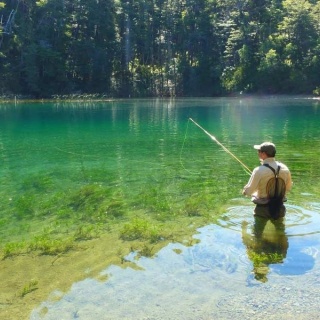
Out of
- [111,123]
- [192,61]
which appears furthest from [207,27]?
[111,123]

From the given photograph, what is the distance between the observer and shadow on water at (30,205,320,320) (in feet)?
18.5

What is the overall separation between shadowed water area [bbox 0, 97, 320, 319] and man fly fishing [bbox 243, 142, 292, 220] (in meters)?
0.37

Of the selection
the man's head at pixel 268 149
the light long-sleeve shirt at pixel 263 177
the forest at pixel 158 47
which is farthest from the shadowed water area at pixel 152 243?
the forest at pixel 158 47

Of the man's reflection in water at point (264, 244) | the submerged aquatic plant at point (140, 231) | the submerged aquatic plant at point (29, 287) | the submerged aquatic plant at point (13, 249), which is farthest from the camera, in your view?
the submerged aquatic plant at point (140, 231)

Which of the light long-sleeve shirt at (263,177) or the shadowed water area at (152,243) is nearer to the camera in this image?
the shadowed water area at (152,243)

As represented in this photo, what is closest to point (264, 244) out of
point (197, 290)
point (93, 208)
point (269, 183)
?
point (269, 183)

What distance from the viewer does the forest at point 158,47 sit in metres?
72.5

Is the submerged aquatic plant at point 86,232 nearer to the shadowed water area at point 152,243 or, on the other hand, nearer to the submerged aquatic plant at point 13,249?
the shadowed water area at point 152,243

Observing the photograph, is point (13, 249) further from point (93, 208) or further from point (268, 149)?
point (268, 149)

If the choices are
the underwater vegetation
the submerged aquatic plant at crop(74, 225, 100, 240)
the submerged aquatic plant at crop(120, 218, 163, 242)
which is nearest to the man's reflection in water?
the underwater vegetation

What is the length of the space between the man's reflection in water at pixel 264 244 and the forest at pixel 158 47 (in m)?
66.0

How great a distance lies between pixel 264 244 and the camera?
7719 millimetres

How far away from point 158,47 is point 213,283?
77.9 m

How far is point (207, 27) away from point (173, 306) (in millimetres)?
76987
